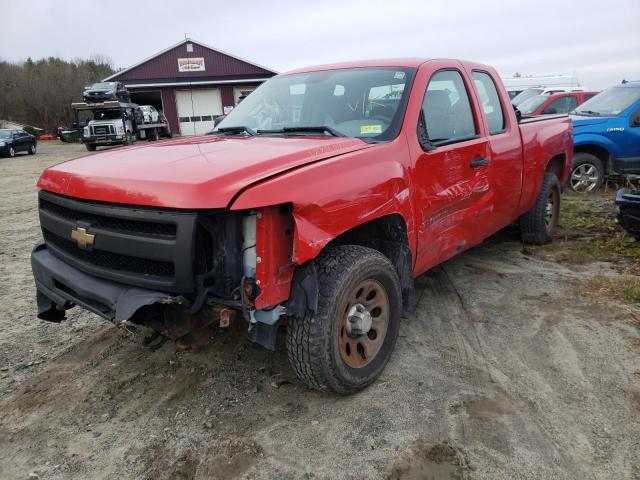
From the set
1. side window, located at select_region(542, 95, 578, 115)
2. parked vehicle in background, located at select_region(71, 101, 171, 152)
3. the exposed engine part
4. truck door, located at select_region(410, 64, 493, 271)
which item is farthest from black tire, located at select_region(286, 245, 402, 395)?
parked vehicle in background, located at select_region(71, 101, 171, 152)

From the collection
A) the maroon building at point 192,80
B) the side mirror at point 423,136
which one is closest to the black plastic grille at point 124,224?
the side mirror at point 423,136

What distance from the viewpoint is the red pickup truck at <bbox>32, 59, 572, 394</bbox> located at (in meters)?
2.41

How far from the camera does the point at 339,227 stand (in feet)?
8.57

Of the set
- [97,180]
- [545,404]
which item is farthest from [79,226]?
[545,404]

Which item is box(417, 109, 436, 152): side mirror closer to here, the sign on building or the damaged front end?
the damaged front end

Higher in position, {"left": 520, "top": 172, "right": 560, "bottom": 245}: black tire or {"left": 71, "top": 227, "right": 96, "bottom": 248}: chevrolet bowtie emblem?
{"left": 71, "top": 227, "right": 96, "bottom": 248}: chevrolet bowtie emblem

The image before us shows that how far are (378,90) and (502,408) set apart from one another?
223cm

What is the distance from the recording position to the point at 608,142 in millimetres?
8461

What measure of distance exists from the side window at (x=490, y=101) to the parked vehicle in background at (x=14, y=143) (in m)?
24.3

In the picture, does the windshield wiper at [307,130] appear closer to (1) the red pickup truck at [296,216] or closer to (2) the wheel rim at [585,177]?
(1) the red pickup truck at [296,216]

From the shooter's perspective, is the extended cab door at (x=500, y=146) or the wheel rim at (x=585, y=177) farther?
the wheel rim at (x=585, y=177)

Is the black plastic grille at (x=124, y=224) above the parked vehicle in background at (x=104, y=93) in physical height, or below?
below

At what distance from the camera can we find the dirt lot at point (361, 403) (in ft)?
7.91

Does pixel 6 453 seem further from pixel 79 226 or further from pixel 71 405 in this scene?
pixel 79 226
